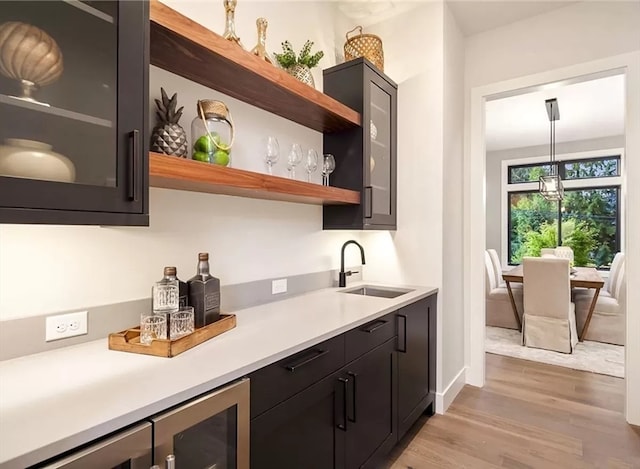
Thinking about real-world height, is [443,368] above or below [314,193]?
below

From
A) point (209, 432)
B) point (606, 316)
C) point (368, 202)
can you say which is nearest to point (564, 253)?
point (606, 316)

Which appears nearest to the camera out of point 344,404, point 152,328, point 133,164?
point 133,164

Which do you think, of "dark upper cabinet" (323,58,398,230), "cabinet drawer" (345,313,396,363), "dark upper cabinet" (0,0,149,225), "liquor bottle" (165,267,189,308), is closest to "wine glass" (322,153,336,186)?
"dark upper cabinet" (323,58,398,230)

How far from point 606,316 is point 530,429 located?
2.61 metres

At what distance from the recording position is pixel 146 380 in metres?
0.91

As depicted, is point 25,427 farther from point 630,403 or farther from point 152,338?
point 630,403

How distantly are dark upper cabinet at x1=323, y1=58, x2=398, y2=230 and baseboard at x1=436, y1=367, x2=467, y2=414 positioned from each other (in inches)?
51.4

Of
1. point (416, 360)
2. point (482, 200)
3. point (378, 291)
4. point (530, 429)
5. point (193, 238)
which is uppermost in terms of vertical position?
point (482, 200)

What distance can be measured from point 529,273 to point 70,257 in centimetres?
422

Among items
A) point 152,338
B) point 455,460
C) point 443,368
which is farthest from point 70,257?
point 443,368

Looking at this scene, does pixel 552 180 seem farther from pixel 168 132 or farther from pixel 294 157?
pixel 168 132

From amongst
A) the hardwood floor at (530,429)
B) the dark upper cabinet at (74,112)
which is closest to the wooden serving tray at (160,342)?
the dark upper cabinet at (74,112)

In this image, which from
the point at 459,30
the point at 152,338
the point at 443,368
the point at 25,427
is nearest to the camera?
the point at 25,427

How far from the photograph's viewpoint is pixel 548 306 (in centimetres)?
379
